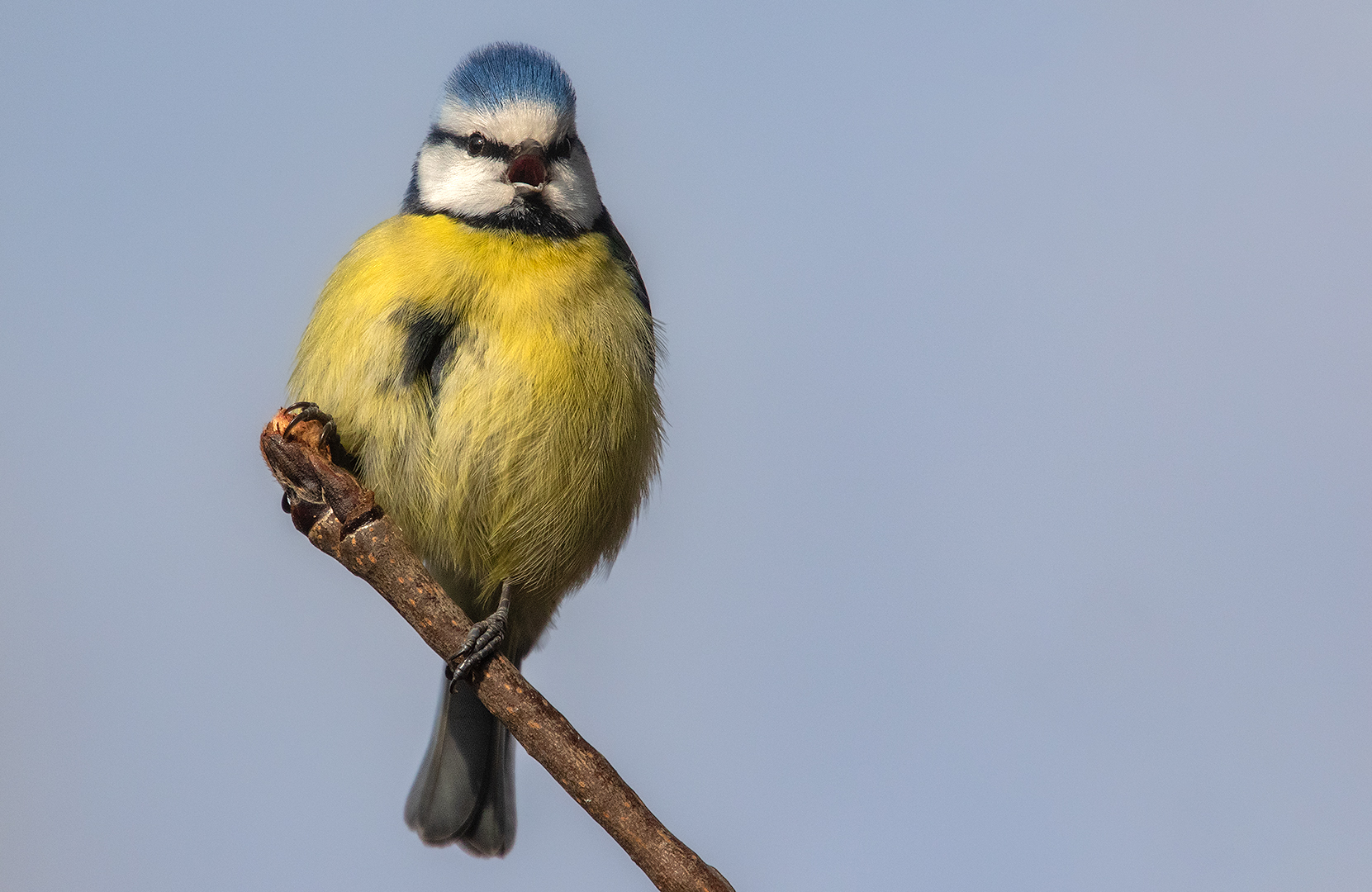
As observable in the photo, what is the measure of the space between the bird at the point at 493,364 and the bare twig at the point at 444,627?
2.6 inches

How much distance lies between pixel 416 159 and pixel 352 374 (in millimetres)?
550

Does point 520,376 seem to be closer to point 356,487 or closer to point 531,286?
point 531,286

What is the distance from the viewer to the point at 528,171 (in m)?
1.89

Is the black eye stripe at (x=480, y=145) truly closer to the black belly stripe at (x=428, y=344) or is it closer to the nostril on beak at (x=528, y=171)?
the nostril on beak at (x=528, y=171)

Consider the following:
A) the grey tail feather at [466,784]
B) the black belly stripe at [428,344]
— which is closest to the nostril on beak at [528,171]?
the black belly stripe at [428,344]

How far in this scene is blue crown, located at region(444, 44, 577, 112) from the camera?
1954 millimetres

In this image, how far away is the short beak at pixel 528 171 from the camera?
1891 mm

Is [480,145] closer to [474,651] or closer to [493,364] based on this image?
[493,364]

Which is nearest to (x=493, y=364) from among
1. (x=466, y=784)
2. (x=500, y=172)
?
(x=500, y=172)

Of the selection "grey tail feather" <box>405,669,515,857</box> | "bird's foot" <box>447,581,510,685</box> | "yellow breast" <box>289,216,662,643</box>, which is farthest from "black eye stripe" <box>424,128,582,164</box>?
"grey tail feather" <box>405,669,515,857</box>

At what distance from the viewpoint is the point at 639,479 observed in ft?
6.57

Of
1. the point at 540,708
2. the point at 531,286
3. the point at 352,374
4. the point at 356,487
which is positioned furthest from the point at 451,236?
the point at 540,708

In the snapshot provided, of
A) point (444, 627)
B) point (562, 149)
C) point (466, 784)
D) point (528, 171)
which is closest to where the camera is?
point (444, 627)

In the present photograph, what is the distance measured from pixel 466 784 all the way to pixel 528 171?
1.09 metres
